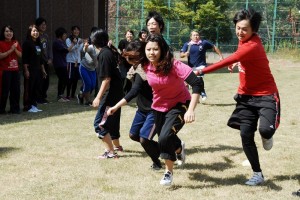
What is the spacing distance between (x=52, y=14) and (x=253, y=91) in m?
13.4

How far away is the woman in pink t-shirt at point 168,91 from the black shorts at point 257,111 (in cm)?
57

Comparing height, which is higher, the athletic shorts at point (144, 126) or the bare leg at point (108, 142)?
the athletic shorts at point (144, 126)

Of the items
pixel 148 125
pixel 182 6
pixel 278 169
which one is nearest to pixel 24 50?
pixel 148 125

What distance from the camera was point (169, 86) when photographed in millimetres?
5258

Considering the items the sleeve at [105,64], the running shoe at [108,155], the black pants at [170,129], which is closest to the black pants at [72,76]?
the running shoe at [108,155]

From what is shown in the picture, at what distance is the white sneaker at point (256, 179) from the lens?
213 inches

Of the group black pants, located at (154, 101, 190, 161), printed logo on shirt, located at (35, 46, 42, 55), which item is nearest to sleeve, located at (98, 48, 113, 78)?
black pants, located at (154, 101, 190, 161)

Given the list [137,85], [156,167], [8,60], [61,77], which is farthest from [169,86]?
[61,77]

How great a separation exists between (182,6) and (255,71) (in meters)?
23.1

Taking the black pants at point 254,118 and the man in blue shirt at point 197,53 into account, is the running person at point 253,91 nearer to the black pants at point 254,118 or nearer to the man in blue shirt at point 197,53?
the black pants at point 254,118

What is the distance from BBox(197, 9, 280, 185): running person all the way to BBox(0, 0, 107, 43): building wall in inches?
508

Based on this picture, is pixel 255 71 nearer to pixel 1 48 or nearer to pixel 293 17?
pixel 1 48

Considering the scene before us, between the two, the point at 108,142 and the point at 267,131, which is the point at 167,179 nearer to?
the point at 267,131

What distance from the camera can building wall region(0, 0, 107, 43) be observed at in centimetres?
1688
